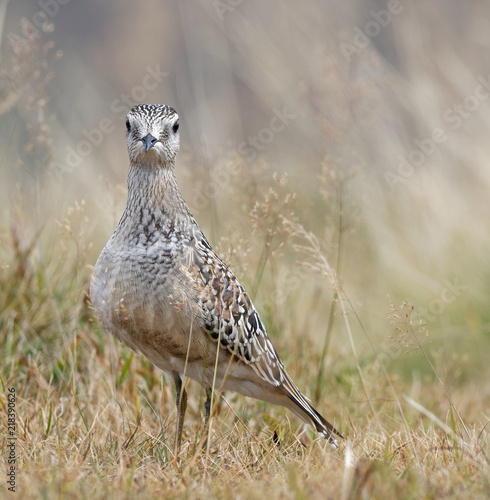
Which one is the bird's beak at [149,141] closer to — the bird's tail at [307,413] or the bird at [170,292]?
the bird at [170,292]

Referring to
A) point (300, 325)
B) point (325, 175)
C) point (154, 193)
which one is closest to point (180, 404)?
point (154, 193)

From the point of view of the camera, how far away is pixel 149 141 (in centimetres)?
374

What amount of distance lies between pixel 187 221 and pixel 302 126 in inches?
203

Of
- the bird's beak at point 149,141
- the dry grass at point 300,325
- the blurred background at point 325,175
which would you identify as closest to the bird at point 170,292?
the bird's beak at point 149,141

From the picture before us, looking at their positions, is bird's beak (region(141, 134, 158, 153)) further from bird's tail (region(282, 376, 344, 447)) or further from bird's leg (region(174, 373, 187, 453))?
bird's tail (region(282, 376, 344, 447))

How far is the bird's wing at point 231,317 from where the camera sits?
3791 millimetres

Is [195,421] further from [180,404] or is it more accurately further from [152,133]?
[152,133]

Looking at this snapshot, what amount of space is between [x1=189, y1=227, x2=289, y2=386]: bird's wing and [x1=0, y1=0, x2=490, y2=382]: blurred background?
0.17 meters

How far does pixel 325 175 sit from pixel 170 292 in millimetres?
1460

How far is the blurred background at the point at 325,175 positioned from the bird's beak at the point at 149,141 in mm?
645

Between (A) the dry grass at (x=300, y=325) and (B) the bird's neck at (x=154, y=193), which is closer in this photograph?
(A) the dry grass at (x=300, y=325)

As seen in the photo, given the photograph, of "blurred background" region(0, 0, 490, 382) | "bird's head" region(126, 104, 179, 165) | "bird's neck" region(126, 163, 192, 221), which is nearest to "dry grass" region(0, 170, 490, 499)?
"blurred background" region(0, 0, 490, 382)

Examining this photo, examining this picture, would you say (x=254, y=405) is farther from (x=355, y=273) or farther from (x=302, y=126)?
(x=302, y=126)

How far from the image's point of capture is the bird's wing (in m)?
3.79
